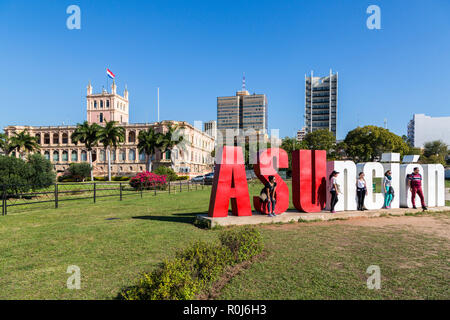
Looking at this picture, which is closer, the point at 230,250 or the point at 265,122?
the point at 230,250

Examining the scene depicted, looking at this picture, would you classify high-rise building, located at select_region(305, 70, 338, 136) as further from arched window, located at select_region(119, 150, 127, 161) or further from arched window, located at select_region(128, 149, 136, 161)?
arched window, located at select_region(119, 150, 127, 161)

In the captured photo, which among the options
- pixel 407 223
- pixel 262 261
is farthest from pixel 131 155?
pixel 262 261

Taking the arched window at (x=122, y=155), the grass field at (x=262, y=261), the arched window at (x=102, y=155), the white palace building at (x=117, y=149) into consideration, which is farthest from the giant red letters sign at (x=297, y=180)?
the arched window at (x=102, y=155)

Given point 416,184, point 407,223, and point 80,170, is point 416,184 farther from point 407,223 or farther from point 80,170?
point 80,170

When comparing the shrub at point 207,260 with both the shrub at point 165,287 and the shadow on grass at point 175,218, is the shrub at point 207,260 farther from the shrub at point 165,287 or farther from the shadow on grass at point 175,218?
the shadow on grass at point 175,218

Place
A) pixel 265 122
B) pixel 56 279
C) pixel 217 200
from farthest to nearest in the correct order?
1. pixel 265 122
2. pixel 217 200
3. pixel 56 279

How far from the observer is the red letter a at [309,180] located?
36.6ft

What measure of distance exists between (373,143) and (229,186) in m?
62.9

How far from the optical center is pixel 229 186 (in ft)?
32.9

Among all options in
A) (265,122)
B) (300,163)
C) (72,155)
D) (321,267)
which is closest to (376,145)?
(300,163)

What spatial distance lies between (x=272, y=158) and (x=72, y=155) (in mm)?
91742

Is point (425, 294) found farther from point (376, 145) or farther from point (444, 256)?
point (376, 145)

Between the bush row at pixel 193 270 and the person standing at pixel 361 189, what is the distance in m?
6.90

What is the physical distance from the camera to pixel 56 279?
480 cm
